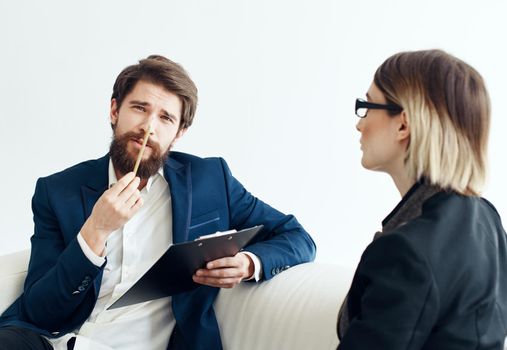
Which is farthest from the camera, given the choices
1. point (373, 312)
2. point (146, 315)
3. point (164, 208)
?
point (164, 208)

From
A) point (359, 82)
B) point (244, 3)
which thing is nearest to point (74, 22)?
point (244, 3)

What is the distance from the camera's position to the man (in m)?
1.51

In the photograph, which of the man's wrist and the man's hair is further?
the man's hair

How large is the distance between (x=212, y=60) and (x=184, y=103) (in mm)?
811

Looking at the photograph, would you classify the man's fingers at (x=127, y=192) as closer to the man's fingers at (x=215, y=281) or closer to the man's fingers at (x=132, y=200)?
the man's fingers at (x=132, y=200)

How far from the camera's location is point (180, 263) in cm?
137

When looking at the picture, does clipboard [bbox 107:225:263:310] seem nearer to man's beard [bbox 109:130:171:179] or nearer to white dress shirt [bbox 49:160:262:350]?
white dress shirt [bbox 49:160:262:350]

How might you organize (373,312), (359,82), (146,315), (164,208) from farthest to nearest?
(359,82)
(164,208)
(146,315)
(373,312)

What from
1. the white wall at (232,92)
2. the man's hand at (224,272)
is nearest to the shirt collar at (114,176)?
the man's hand at (224,272)

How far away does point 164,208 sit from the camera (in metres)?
1.74

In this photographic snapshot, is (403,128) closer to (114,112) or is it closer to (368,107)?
(368,107)

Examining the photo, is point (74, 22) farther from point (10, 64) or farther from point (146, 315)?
point (146, 315)

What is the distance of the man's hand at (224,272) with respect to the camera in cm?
150

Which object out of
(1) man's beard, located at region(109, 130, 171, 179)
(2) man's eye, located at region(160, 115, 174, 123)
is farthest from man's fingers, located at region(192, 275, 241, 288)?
(2) man's eye, located at region(160, 115, 174, 123)
